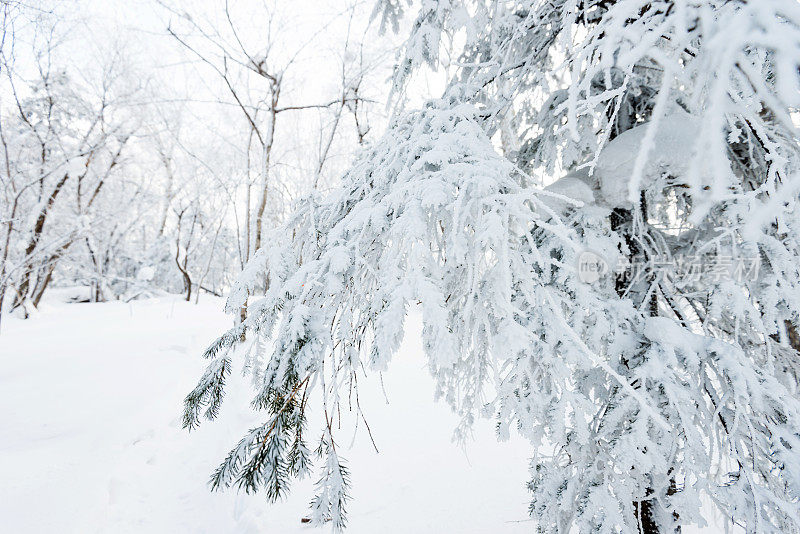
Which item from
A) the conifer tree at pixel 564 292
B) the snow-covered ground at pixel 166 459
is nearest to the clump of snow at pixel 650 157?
the conifer tree at pixel 564 292

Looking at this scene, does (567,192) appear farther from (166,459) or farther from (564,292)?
(166,459)

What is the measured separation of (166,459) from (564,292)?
14.0ft

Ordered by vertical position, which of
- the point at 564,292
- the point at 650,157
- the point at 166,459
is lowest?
the point at 166,459

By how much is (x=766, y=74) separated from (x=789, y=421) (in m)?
1.79

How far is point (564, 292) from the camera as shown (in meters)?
2.05

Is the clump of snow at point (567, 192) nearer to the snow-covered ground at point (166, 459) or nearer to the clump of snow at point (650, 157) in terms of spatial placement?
the clump of snow at point (650, 157)

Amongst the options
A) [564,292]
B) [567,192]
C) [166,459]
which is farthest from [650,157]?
[166,459]

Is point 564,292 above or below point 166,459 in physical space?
above

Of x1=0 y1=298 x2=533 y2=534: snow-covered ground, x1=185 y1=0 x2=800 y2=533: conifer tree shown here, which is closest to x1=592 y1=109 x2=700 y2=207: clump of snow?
x1=185 y1=0 x2=800 y2=533: conifer tree

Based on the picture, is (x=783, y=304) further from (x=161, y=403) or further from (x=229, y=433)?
(x=161, y=403)

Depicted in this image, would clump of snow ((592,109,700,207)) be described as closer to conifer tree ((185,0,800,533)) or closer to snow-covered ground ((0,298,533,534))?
conifer tree ((185,0,800,533))

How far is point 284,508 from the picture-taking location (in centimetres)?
355

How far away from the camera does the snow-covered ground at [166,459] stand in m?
2.92

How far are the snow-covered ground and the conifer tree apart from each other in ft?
6.27
